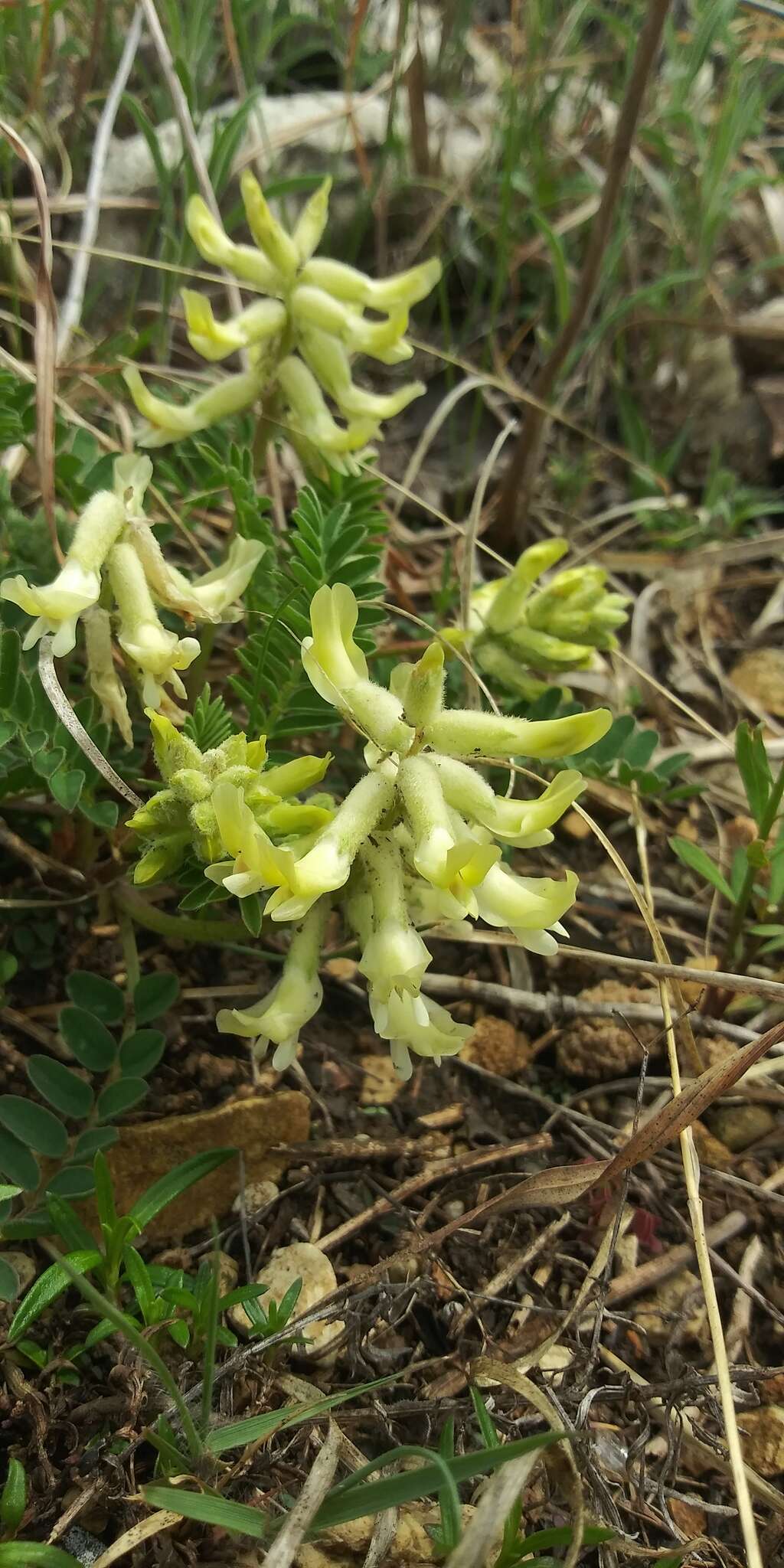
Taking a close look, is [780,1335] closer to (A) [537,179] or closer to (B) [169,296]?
(B) [169,296]

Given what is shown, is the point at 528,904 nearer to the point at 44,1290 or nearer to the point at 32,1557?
the point at 44,1290

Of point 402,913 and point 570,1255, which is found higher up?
point 402,913

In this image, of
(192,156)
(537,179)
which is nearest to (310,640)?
(192,156)

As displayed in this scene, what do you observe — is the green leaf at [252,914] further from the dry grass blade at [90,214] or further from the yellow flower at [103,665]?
the dry grass blade at [90,214]

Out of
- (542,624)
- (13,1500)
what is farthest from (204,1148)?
(542,624)

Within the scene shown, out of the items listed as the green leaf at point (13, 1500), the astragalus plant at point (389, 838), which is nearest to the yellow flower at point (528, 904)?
the astragalus plant at point (389, 838)

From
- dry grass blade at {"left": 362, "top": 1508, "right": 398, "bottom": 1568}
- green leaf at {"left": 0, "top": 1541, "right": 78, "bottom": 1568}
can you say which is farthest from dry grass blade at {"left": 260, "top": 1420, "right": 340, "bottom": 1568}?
green leaf at {"left": 0, "top": 1541, "right": 78, "bottom": 1568}

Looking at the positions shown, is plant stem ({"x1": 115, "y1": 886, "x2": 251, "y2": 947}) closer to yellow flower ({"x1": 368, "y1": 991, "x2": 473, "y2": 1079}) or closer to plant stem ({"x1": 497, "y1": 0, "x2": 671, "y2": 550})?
yellow flower ({"x1": 368, "y1": 991, "x2": 473, "y2": 1079})
